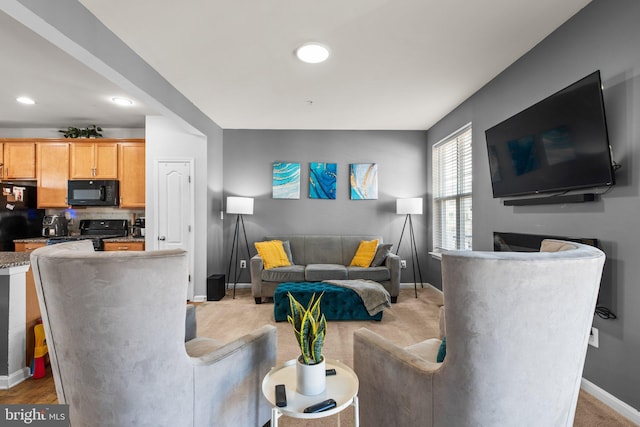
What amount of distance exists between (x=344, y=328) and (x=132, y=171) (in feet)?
12.0

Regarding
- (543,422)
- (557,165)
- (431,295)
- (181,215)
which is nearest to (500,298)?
(543,422)

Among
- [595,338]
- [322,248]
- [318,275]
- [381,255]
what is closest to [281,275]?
[318,275]

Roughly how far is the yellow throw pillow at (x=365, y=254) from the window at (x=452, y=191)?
1.04m

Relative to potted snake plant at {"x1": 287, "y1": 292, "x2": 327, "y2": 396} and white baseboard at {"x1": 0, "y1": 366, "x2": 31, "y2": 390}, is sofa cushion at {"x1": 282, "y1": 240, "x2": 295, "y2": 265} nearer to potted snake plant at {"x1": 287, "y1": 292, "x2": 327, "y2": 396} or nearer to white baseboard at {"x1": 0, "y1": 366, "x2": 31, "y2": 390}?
white baseboard at {"x1": 0, "y1": 366, "x2": 31, "y2": 390}

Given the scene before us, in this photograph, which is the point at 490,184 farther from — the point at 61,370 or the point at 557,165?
the point at 61,370

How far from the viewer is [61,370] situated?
3.70ft

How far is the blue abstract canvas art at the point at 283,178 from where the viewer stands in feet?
16.3

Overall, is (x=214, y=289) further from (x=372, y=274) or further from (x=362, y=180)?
(x=362, y=180)

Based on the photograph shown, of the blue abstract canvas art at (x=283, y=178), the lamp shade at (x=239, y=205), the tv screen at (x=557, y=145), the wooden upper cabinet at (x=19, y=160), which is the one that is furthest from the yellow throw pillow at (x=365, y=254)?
the wooden upper cabinet at (x=19, y=160)

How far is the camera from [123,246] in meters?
4.03

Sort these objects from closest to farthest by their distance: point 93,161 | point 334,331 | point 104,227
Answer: point 334,331, point 93,161, point 104,227

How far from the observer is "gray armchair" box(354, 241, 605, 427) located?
Answer: 3.13ft

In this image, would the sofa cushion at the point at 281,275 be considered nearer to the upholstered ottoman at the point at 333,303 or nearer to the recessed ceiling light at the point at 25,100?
the upholstered ottoman at the point at 333,303

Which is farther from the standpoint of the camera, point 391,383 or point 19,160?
point 19,160
